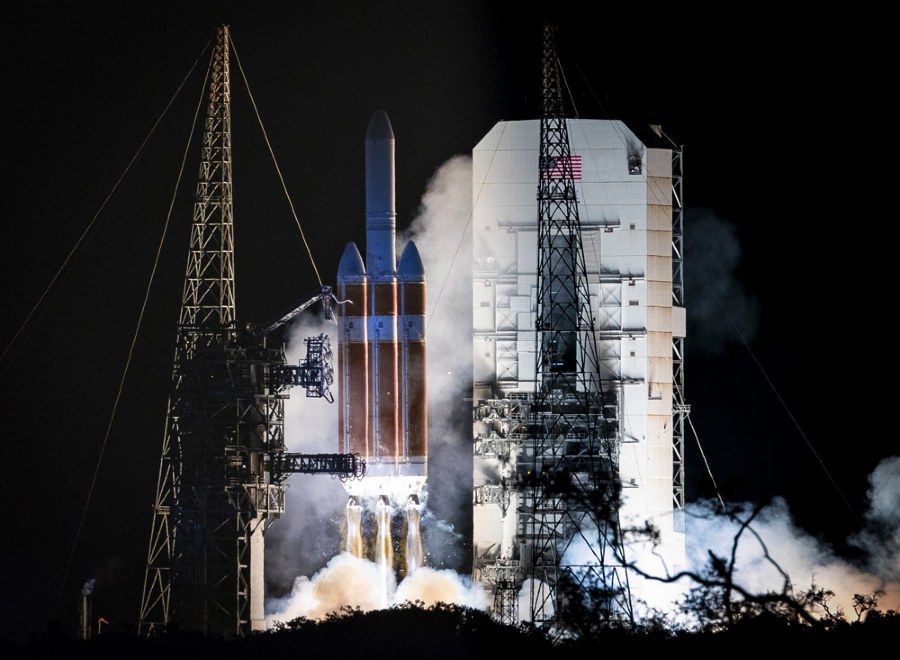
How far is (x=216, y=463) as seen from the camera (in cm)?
6312

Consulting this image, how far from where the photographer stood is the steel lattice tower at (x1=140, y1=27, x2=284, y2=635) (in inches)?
2463

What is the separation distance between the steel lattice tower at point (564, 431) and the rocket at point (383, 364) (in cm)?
367

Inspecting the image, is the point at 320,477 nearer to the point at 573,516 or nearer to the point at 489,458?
the point at 489,458

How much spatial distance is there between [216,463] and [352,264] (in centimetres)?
881

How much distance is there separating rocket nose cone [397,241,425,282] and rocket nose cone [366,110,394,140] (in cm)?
362

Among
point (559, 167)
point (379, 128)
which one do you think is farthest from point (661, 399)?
point (379, 128)

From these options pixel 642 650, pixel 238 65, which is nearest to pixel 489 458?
pixel 238 65

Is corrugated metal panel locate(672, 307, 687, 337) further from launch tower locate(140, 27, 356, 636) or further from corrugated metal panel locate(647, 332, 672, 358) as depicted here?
launch tower locate(140, 27, 356, 636)

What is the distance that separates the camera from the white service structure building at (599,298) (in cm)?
6900

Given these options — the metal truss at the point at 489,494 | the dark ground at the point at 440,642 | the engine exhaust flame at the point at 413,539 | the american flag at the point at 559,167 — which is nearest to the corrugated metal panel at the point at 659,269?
the american flag at the point at 559,167

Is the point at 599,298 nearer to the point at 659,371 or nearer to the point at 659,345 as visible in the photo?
the point at 659,345

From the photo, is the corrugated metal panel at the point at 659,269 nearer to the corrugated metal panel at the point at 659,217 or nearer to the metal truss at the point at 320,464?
the corrugated metal panel at the point at 659,217

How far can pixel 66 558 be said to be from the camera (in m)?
74.9

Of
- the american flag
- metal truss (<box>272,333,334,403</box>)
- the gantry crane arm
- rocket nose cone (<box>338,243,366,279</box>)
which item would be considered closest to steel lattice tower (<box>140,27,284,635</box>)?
metal truss (<box>272,333,334,403</box>)
